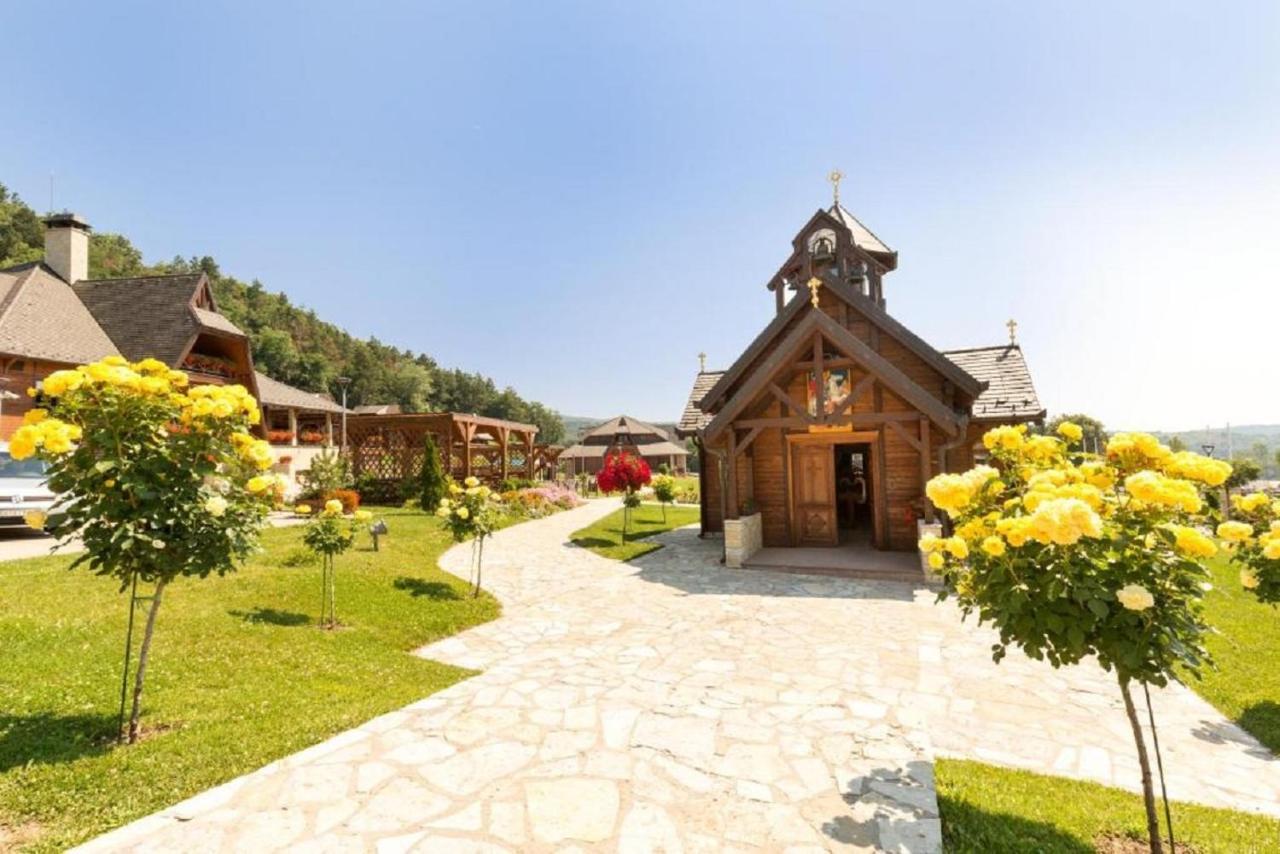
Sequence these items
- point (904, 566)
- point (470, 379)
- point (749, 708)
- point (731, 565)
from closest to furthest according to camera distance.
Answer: point (749, 708) < point (904, 566) < point (731, 565) < point (470, 379)

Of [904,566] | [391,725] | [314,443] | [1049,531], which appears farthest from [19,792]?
[314,443]

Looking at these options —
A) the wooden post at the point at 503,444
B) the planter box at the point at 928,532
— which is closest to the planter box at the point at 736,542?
the planter box at the point at 928,532

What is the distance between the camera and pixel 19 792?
367 cm

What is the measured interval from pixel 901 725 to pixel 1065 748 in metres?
1.30

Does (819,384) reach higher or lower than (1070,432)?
higher

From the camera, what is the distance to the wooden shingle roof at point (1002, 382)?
12781 millimetres

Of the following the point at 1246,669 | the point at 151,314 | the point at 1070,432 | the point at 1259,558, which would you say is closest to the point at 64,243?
the point at 151,314

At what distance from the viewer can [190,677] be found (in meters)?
5.66

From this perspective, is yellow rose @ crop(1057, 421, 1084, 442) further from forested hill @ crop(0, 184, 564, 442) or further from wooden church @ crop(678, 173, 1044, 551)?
forested hill @ crop(0, 184, 564, 442)

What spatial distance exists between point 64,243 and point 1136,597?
34377 mm

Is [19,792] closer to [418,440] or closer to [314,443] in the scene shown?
[418,440]

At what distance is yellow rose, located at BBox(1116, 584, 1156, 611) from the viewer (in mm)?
2721

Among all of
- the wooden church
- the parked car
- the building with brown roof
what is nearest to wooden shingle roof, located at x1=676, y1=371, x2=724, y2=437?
the wooden church

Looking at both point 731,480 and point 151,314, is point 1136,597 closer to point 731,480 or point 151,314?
point 731,480
